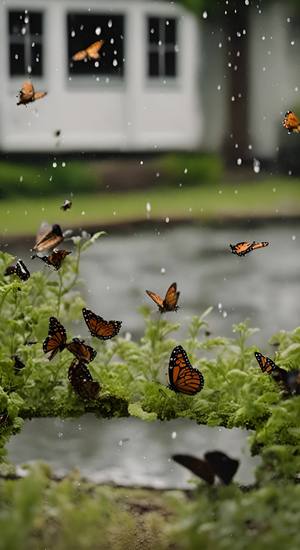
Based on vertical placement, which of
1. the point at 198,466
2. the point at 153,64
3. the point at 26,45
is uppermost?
the point at 198,466

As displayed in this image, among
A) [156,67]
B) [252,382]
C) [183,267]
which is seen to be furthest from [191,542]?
[156,67]

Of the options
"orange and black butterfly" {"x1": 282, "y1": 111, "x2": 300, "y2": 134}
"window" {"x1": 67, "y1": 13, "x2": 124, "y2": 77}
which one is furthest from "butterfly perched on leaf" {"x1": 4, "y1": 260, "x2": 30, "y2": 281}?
"window" {"x1": 67, "y1": 13, "x2": 124, "y2": 77}

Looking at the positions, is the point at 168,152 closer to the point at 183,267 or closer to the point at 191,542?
the point at 183,267

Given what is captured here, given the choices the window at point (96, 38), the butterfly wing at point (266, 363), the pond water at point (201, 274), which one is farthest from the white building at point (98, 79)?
the butterfly wing at point (266, 363)

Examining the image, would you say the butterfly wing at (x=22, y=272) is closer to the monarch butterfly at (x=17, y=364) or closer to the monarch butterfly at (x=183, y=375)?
the monarch butterfly at (x=17, y=364)

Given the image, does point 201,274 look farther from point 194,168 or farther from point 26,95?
point 26,95

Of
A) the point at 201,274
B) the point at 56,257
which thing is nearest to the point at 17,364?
the point at 56,257
